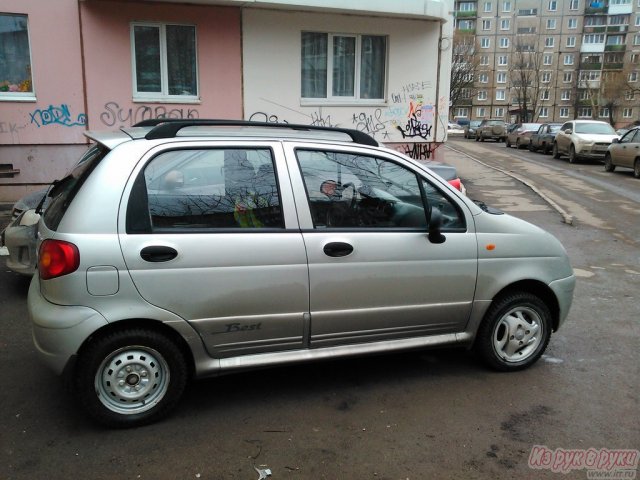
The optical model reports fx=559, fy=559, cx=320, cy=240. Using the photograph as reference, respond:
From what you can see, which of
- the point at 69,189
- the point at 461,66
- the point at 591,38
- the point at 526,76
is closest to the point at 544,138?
the point at 69,189

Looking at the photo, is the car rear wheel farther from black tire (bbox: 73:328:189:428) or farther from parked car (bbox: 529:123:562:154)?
black tire (bbox: 73:328:189:428)

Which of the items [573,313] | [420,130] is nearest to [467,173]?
[420,130]

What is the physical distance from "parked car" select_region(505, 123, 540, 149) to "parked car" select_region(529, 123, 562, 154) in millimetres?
1111

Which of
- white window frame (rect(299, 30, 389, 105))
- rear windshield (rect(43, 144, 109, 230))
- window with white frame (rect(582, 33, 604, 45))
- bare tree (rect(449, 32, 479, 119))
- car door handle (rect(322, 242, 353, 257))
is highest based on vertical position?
window with white frame (rect(582, 33, 604, 45))

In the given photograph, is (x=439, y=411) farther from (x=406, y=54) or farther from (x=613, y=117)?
(x=613, y=117)

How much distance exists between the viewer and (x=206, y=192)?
11.5 ft

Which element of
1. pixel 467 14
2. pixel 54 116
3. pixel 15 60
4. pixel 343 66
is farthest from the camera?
pixel 467 14

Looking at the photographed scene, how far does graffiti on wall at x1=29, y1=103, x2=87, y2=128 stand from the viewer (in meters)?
10.9

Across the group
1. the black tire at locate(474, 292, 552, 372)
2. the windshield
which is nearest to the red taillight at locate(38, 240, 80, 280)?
the black tire at locate(474, 292, 552, 372)

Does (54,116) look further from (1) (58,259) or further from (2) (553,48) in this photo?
(2) (553,48)

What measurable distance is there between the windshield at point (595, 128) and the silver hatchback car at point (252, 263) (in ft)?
68.5

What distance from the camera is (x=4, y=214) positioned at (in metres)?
10.3

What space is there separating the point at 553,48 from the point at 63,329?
8960 centimetres

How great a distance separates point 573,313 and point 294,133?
3.59 m
